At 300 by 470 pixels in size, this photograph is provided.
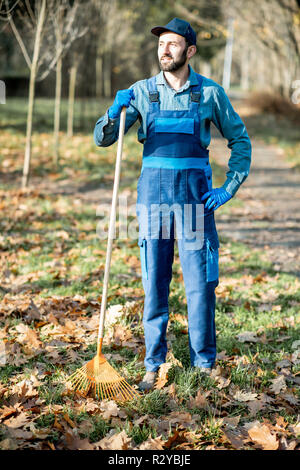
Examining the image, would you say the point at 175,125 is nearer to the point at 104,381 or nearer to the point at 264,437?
the point at 104,381

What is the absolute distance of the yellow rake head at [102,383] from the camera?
131 inches

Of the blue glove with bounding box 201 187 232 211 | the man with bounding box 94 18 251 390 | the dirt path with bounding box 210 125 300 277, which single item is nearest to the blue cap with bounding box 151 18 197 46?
the man with bounding box 94 18 251 390

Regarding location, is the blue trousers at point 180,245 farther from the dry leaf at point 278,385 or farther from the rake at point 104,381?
the dry leaf at point 278,385

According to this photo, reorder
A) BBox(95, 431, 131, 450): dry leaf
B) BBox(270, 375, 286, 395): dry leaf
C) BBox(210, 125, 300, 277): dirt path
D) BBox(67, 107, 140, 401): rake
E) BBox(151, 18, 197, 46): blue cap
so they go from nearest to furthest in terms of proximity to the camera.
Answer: BBox(95, 431, 131, 450): dry leaf < BBox(151, 18, 197, 46): blue cap < BBox(67, 107, 140, 401): rake < BBox(270, 375, 286, 395): dry leaf < BBox(210, 125, 300, 277): dirt path

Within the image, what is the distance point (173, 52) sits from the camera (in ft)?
10.7

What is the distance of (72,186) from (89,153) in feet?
10.4

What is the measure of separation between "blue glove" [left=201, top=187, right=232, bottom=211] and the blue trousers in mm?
47

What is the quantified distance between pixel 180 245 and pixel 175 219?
0.19 m

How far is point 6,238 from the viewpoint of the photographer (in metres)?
6.66

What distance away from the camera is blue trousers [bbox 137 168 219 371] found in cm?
336

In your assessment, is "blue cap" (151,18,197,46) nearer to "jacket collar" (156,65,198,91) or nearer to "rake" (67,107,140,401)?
"jacket collar" (156,65,198,91)

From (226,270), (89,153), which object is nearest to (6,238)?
(226,270)

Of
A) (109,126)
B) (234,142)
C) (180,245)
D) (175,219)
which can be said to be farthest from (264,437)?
(109,126)

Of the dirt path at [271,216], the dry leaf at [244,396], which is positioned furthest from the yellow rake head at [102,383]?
the dirt path at [271,216]
